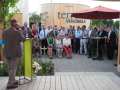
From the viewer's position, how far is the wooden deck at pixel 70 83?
4965 mm

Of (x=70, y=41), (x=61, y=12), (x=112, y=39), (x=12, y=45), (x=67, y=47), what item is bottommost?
(x=67, y=47)

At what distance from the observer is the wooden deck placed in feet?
16.3

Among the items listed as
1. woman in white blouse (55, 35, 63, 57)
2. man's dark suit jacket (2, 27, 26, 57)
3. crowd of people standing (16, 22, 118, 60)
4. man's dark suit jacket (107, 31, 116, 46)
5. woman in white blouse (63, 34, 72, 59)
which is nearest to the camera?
man's dark suit jacket (2, 27, 26, 57)

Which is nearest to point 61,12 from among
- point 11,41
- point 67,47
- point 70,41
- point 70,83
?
point 70,41

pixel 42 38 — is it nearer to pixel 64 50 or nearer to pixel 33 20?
pixel 64 50

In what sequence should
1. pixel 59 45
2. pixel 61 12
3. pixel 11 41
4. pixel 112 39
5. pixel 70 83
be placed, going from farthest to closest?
pixel 61 12, pixel 59 45, pixel 112 39, pixel 70 83, pixel 11 41

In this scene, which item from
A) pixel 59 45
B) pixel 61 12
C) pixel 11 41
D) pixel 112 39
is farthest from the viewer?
pixel 61 12

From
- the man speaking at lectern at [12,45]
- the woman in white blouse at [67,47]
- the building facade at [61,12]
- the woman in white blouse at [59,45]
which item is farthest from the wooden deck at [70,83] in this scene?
the building facade at [61,12]

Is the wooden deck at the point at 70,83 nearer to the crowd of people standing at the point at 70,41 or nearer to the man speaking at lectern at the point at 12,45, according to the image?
the man speaking at lectern at the point at 12,45

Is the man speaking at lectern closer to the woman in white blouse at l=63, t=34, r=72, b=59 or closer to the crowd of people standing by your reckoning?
the crowd of people standing

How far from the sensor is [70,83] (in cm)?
539

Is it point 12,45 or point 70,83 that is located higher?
point 12,45

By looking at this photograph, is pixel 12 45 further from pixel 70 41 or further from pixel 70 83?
pixel 70 41

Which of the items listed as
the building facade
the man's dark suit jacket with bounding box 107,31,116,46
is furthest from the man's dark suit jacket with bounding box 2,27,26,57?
the building facade
